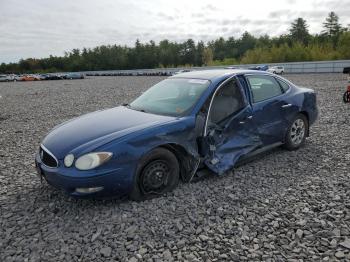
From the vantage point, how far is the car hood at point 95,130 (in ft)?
12.3

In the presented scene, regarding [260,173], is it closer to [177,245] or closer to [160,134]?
[160,134]

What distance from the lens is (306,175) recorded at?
476 cm

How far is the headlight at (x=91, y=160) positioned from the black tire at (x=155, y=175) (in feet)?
1.39

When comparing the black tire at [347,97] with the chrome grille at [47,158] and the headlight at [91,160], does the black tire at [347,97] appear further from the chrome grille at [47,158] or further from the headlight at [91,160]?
the chrome grille at [47,158]

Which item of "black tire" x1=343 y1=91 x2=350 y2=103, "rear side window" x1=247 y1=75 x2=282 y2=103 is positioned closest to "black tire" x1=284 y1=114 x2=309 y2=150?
"rear side window" x1=247 y1=75 x2=282 y2=103

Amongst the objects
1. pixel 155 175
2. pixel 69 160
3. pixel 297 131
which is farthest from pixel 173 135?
pixel 297 131

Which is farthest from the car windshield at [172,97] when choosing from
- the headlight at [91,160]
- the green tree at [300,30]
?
the green tree at [300,30]

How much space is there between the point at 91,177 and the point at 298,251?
2207 mm

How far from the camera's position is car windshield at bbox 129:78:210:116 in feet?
14.8

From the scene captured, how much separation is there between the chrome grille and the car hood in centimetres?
4

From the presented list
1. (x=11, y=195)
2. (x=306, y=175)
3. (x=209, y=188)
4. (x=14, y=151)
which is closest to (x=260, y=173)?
(x=306, y=175)

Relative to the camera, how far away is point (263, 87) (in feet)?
17.4

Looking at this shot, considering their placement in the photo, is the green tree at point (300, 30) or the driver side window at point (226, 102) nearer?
the driver side window at point (226, 102)

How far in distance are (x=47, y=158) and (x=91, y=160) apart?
73 centimetres
